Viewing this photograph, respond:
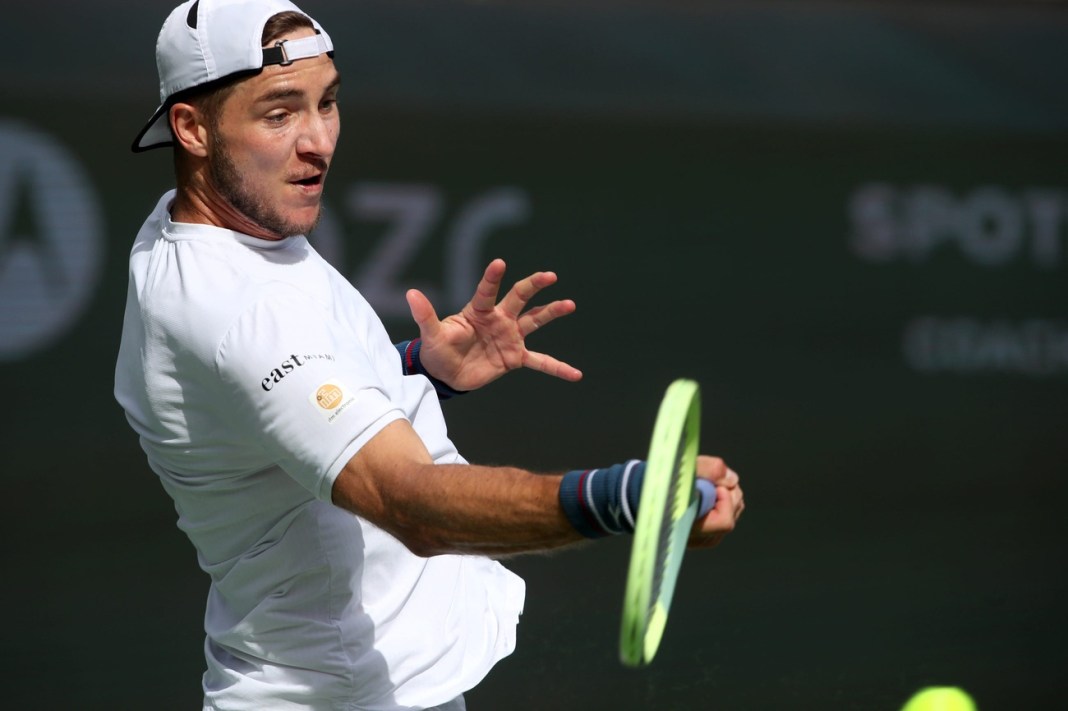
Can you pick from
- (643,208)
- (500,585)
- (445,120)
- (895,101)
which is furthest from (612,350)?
(500,585)

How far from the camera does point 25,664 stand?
4.20 m

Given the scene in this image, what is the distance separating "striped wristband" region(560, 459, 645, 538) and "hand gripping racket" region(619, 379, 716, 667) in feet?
0.11

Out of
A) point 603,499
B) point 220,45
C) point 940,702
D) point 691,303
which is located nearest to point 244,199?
point 220,45

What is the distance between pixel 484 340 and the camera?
2.56 meters

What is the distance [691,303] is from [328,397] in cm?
350

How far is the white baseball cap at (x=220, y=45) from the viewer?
6.98 ft

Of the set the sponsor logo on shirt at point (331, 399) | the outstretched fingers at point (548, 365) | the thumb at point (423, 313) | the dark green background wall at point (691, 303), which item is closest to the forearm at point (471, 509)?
the sponsor logo on shirt at point (331, 399)

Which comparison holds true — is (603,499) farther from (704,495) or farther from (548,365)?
(548,365)

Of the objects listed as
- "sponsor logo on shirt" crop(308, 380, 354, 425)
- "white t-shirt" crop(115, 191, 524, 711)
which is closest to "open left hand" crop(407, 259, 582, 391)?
"white t-shirt" crop(115, 191, 524, 711)

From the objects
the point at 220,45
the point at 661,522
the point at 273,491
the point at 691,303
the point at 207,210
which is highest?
the point at 220,45

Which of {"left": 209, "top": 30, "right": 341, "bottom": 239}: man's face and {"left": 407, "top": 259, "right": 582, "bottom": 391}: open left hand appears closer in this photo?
{"left": 209, "top": 30, "right": 341, "bottom": 239}: man's face

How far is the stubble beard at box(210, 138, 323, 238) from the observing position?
7.05ft

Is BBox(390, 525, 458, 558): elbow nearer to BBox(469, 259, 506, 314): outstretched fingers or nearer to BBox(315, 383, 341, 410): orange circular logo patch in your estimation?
BBox(315, 383, 341, 410): orange circular logo patch

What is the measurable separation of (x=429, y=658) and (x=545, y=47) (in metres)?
3.12
